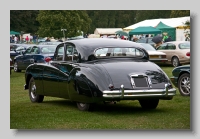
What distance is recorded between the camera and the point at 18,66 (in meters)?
27.8

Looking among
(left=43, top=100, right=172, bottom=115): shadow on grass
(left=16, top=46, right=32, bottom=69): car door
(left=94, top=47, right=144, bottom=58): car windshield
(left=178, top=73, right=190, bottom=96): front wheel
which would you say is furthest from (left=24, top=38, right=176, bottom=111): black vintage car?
(left=16, top=46, right=32, bottom=69): car door

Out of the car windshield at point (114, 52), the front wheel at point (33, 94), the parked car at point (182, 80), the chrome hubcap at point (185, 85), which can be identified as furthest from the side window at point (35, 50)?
the car windshield at point (114, 52)

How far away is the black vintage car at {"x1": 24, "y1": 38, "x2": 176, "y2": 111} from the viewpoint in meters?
11.5

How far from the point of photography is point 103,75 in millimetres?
11570

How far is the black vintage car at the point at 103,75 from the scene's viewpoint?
452 inches

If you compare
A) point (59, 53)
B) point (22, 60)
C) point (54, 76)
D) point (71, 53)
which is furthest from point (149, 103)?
point (22, 60)

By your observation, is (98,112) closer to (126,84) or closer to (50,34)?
(126,84)

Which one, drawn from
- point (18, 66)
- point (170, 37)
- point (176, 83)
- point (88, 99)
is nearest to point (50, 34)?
point (176, 83)

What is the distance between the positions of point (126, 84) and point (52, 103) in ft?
10.8

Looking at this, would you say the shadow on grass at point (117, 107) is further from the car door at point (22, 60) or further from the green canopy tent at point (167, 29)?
the green canopy tent at point (167, 29)

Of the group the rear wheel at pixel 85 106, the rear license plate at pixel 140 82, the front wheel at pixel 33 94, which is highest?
the rear license plate at pixel 140 82

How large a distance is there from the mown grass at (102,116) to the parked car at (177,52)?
15.3 metres

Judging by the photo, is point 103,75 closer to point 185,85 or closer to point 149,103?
point 149,103

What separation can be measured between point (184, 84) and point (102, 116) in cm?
391
